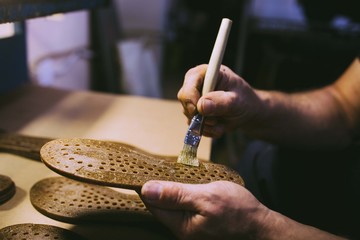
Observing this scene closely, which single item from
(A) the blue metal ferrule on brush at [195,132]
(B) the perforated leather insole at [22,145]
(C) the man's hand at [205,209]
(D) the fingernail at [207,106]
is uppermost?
(D) the fingernail at [207,106]

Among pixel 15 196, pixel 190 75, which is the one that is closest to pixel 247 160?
pixel 190 75

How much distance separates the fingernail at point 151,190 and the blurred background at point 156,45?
0.99 m

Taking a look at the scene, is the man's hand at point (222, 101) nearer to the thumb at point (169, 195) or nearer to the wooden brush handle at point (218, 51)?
the wooden brush handle at point (218, 51)

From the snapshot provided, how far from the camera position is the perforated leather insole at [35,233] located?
1.53 ft

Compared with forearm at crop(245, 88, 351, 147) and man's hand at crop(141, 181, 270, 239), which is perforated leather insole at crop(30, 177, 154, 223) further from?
forearm at crop(245, 88, 351, 147)

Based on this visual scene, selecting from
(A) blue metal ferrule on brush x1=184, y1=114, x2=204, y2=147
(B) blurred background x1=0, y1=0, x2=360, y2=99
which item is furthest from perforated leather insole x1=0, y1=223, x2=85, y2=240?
(B) blurred background x1=0, y1=0, x2=360, y2=99

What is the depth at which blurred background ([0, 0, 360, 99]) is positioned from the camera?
4.75 ft

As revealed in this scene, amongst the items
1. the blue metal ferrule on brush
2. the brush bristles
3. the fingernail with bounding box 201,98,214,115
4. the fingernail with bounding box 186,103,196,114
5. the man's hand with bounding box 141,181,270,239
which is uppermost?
the fingernail with bounding box 201,98,214,115

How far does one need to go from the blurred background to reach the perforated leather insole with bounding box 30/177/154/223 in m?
0.80

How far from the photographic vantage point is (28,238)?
1.52ft

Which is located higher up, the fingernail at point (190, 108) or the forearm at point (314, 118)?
the fingernail at point (190, 108)

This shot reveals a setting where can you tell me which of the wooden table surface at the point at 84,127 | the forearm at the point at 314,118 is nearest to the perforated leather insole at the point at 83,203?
the wooden table surface at the point at 84,127

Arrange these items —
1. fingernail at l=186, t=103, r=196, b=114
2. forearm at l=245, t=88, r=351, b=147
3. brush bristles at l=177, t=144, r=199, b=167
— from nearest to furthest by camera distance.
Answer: brush bristles at l=177, t=144, r=199, b=167
fingernail at l=186, t=103, r=196, b=114
forearm at l=245, t=88, r=351, b=147

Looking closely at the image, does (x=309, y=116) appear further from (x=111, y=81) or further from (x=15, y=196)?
(x=111, y=81)
